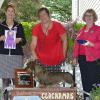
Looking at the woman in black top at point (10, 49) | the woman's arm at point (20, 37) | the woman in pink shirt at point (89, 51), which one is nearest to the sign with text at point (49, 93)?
the woman in pink shirt at point (89, 51)

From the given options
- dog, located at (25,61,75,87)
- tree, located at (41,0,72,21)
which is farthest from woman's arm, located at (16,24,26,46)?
tree, located at (41,0,72,21)

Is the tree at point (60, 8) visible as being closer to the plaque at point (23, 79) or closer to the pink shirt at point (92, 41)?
the pink shirt at point (92, 41)

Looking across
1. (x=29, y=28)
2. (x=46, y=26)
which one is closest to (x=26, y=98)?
(x=46, y=26)

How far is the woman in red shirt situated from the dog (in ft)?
0.58

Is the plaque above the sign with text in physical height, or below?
above

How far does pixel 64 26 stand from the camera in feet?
20.8

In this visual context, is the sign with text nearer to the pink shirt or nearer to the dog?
the dog

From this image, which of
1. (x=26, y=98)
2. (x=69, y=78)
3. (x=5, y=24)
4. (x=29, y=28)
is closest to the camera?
(x=26, y=98)

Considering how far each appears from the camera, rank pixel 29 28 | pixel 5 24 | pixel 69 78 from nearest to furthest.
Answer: pixel 69 78 < pixel 5 24 < pixel 29 28

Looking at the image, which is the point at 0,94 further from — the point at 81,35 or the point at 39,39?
the point at 81,35

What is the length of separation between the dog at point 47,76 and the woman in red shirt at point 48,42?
177 mm

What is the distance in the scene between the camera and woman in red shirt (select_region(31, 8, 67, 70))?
5992 millimetres

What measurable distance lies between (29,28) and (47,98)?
5.95 meters

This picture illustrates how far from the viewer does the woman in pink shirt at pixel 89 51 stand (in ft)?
19.3
